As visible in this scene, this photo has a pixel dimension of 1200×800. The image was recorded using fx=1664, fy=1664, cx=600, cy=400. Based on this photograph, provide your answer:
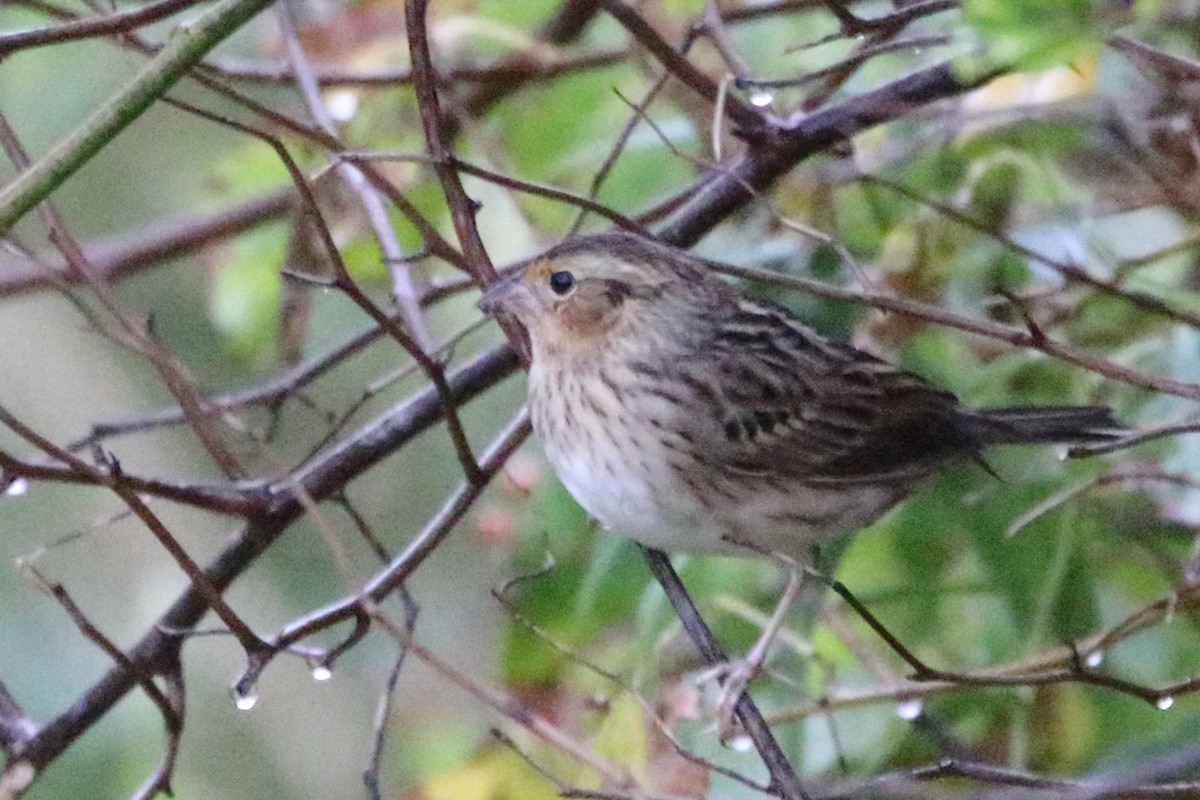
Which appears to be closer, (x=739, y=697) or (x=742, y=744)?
(x=739, y=697)

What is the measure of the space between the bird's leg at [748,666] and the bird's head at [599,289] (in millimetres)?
370

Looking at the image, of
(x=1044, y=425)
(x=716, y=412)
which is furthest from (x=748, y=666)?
(x=1044, y=425)

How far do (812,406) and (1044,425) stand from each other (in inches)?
11.4

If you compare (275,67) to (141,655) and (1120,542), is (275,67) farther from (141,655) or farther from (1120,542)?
(1120,542)

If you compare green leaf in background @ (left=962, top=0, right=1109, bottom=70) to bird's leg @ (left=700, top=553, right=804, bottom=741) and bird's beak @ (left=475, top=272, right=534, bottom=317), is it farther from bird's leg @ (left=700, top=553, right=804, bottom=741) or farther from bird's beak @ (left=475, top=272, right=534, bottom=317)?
bird's beak @ (left=475, top=272, right=534, bottom=317)

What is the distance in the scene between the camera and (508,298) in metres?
1.90

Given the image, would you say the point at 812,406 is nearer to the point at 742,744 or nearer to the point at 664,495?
the point at 664,495

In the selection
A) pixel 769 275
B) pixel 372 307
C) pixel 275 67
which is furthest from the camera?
pixel 275 67

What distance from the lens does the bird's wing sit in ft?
6.63

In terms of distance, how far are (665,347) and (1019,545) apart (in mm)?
488

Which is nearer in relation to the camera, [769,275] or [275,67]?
[769,275]

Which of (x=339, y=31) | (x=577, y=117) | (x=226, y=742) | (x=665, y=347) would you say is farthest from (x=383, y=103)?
(x=226, y=742)

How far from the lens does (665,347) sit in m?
2.04

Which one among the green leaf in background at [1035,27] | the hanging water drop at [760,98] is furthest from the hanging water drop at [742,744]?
the green leaf in background at [1035,27]
